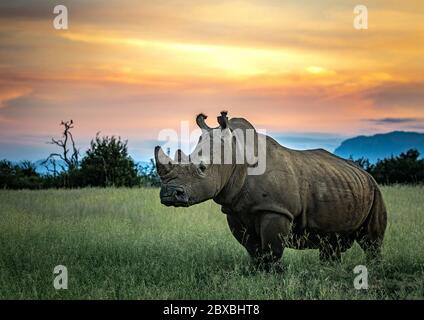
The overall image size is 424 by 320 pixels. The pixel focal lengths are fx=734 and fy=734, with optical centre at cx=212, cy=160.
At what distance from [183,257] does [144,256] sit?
624 millimetres

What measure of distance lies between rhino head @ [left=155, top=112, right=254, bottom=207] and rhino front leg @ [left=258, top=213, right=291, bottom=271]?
0.59 metres

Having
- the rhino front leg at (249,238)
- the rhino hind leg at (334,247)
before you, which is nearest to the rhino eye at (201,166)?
the rhino front leg at (249,238)

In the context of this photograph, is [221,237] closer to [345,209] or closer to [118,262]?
[118,262]

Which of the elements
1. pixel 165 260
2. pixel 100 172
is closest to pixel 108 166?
pixel 100 172

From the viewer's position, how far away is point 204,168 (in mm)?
8250

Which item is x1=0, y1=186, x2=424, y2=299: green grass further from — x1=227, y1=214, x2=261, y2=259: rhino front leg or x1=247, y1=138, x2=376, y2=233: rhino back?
x1=247, y1=138, x2=376, y2=233: rhino back

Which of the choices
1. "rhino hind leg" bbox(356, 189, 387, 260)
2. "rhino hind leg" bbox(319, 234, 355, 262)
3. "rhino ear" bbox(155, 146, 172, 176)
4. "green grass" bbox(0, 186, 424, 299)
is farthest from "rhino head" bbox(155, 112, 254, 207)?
"rhino hind leg" bbox(356, 189, 387, 260)

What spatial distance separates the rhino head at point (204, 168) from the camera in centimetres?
805

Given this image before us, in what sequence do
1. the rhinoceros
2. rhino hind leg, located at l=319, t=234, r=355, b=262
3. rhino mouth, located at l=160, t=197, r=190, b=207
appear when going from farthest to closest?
rhino hind leg, located at l=319, t=234, r=355, b=262, the rhinoceros, rhino mouth, located at l=160, t=197, r=190, b=207

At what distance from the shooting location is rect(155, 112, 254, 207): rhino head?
26.4 ft

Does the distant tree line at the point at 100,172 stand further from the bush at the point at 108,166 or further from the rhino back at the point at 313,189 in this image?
the rhino back at the point at 313,189

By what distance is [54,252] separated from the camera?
1109 cm

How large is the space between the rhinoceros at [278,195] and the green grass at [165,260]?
1.23ft
